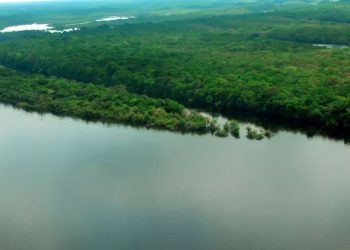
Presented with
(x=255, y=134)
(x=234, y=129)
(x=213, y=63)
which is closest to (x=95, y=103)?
→ (x=234, y=129)

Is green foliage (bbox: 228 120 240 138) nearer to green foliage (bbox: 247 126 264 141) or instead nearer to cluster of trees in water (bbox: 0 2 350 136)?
green foliage (bbox: 247 126 264 141)

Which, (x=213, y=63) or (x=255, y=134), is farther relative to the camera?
(x=213, y=63)

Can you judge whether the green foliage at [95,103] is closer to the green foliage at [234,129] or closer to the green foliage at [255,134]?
the green foliage at [234,129]

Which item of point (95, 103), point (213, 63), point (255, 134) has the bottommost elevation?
point (255, 134)

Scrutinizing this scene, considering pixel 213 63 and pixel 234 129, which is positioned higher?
pixel 213 63

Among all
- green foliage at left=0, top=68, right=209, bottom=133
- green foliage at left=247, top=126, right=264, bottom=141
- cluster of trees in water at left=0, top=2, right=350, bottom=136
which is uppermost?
cluster of trees in water at left=0, top=2, right=350, bottom=136

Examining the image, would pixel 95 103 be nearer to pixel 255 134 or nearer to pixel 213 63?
pixel 255 134

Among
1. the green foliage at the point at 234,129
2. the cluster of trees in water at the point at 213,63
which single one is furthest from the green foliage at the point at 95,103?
the cluster of trees in water at the point at 213,63

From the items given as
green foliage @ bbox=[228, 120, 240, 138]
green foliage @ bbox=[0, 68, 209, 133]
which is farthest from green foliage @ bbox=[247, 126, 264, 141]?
green foliage @ bbox=[0, 68, 209, 133]

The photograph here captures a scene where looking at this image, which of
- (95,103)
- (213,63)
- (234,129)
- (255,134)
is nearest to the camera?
(255,134)
